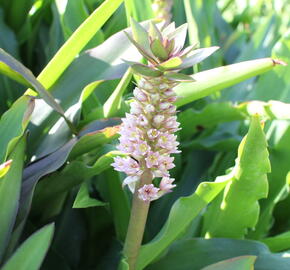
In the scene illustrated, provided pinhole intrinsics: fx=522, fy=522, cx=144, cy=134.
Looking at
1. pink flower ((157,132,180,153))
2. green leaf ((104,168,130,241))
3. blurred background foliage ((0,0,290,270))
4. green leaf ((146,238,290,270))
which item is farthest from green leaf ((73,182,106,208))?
pink flower ((157,132,180,153))

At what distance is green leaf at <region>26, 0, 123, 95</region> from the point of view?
3.64 feet

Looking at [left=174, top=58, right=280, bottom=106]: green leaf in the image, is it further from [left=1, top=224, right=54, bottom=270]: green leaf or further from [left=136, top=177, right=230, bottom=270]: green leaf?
[left=1, top=224, right=54, bottom=270]: green leaf

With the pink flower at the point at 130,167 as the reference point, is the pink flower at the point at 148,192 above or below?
below

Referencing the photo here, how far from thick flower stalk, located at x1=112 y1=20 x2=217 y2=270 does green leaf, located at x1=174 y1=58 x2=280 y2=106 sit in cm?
27

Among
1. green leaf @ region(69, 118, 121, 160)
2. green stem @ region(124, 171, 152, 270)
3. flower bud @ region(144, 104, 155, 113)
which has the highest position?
flower bud @ region(144, 104, 155, 113)

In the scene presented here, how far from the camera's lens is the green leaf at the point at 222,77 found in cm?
104

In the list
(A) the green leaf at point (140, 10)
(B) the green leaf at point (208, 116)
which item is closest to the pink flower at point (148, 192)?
(B) the green leaf at point (208, 116)

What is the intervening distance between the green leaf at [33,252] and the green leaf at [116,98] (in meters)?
0.38

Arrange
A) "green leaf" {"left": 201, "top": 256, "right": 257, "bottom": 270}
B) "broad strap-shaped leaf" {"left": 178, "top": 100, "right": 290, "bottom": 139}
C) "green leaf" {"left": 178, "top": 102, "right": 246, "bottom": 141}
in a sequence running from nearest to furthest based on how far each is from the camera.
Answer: "green leaf" {"left": 201, "top": 256, "right": 257, "bottom": 270} < "broad strap-shaped leaf" {"left": 178, "top": 100, "right": 290, "bottom": 139} < "green leaf" {"left": 178, "top": 102, "right": 246, "bottom": 141}

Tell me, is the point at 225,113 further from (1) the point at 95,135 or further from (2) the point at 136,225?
(2) the point at 136,225

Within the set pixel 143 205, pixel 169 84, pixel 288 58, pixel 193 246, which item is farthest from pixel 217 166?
pixel 169 84

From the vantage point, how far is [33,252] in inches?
33.3

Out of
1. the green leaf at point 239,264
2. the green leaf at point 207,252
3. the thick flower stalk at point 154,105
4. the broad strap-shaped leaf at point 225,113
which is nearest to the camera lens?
the thick flower stalk at point 154,105

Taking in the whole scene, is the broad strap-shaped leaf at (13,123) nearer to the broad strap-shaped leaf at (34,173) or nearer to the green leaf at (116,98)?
the broad strap-shaped leaf at (34,173)
